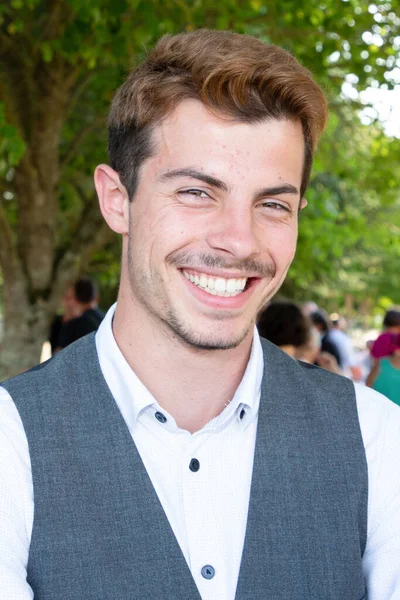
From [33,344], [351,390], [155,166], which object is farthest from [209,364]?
[33,344]

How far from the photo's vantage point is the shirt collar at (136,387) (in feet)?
6.08

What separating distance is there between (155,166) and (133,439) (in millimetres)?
568

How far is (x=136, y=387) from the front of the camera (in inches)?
74.2

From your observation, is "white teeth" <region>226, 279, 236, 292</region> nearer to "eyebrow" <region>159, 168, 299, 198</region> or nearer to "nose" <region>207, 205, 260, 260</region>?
"nose" <region>207, 205, 260, 260</region>

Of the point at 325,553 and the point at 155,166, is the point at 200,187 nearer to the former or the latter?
the point at 155,166

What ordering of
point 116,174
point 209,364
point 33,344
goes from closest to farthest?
1. point 209,364
2. point 116,174
3. point 33,344

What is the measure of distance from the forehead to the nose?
76 millimetres

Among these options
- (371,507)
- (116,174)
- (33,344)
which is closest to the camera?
(371,507)

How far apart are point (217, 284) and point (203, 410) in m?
0.27

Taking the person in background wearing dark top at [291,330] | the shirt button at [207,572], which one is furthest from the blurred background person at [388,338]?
the shirt button at [207,572]

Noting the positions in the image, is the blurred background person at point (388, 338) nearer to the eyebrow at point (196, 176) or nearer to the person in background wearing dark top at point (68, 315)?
the person in background wearing dark top at point (68, 315)

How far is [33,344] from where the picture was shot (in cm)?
679

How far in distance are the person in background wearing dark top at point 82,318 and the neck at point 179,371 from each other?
4036 mm

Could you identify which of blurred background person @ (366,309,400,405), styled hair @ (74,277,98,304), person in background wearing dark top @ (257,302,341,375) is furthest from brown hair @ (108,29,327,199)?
styled hair @ (74,277,98,304)
